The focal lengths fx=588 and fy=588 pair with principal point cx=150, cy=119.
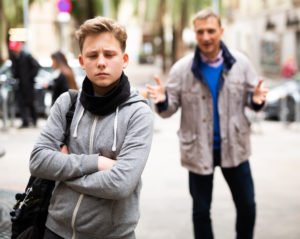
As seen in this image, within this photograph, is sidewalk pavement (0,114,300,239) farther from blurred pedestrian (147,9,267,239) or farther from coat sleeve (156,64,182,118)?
coat sleeve (156,64,182,118)

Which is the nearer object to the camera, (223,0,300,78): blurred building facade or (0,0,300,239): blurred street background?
(0,0,300,239): blurred street background

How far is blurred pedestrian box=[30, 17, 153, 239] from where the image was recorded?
230 centimetres

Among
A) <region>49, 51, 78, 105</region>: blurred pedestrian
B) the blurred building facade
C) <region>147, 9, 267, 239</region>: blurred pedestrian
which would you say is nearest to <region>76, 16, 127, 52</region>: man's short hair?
<region>147, 9, 267, 239</region>: blurred pedestrian

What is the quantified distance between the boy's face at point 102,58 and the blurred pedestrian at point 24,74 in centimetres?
972

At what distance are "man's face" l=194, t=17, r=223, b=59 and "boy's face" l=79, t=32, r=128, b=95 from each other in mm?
1571

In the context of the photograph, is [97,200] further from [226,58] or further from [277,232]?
[277,232]

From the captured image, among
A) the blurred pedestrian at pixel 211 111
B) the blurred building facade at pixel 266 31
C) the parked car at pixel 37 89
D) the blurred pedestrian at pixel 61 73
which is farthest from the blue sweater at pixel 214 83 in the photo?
the blurred building facade at pixel 266 31

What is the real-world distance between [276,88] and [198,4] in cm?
1002

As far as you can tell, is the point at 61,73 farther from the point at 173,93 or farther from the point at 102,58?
the point at 102,58

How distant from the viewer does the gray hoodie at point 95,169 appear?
7.52 ft

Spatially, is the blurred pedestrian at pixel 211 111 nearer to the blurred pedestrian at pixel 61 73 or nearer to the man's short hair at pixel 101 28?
the man's short hair at pixel 101 28

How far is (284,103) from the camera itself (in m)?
14.1

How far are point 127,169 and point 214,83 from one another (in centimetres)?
174

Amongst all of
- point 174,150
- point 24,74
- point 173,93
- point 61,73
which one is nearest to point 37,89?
A: point 24,74
